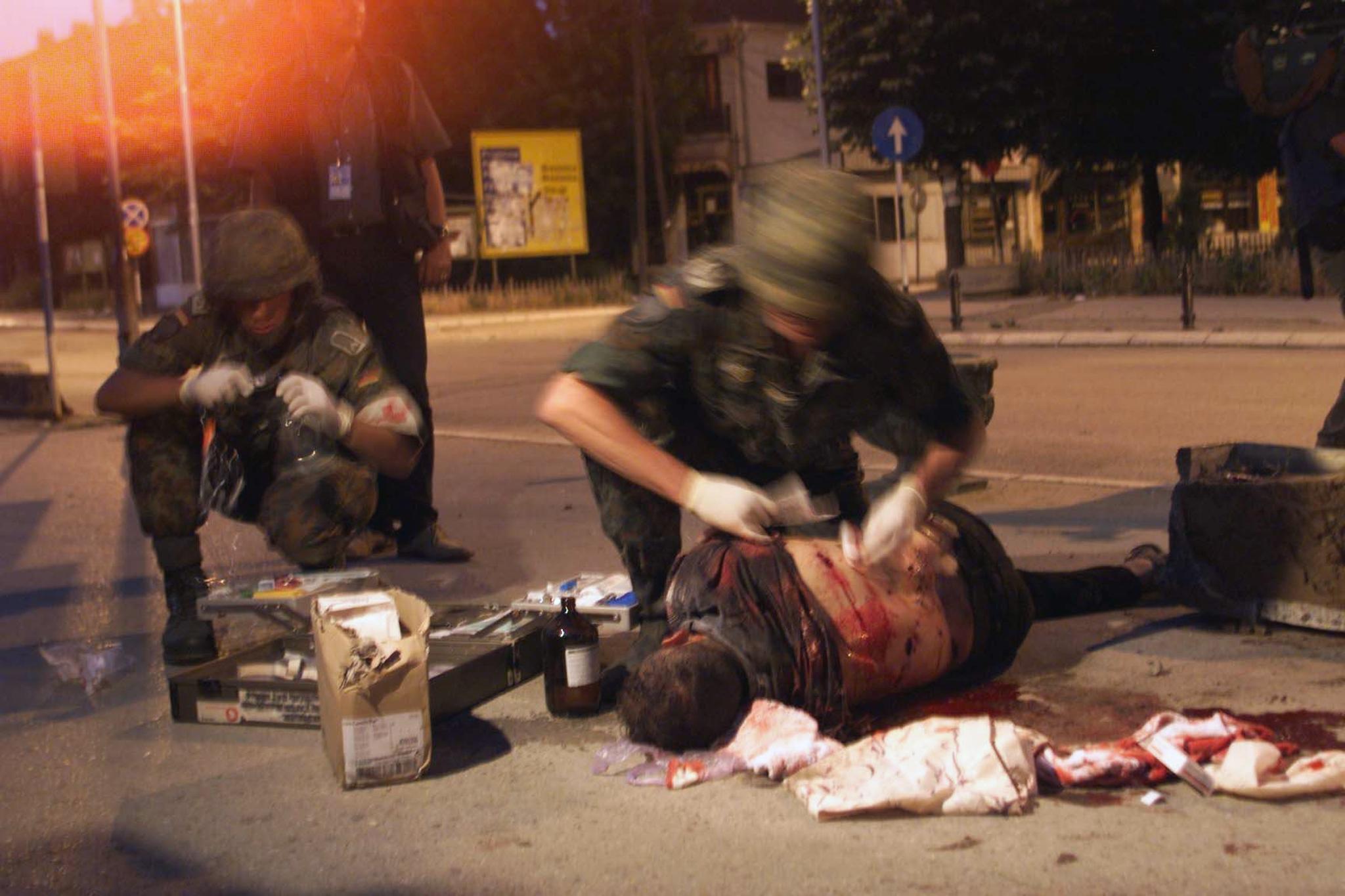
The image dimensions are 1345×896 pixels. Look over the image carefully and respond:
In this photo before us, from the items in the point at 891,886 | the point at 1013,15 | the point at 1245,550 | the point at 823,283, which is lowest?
the point at 891,886

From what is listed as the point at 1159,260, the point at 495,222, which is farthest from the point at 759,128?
the point at 1159,260

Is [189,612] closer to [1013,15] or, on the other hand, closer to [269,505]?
[269,505]

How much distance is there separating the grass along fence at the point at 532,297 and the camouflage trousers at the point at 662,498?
28517 mm

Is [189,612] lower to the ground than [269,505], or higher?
lower

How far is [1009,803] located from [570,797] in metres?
0.92

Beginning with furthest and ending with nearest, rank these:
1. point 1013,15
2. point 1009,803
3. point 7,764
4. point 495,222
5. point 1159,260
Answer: point 495,222, point 1013,15, point 1159,260, point 7,764, point 1009,803

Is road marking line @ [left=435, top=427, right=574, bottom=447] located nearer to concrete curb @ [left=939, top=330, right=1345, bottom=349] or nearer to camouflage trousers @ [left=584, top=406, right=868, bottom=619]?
camouflage trousers @ [left=584, top=406, right=868, bottom=619]

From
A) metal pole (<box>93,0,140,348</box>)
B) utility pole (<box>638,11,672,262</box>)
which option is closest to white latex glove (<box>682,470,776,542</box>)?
metal pole (<box>93,0,140,348</box>)

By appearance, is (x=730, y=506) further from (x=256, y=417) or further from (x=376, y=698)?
(x=256, y=417)

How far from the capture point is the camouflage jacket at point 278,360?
4434 mm

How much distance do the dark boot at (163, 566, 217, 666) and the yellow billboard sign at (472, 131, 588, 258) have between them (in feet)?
100

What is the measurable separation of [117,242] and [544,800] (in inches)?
423

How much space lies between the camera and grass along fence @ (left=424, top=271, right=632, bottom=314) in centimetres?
3291

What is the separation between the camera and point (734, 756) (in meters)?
3.30
